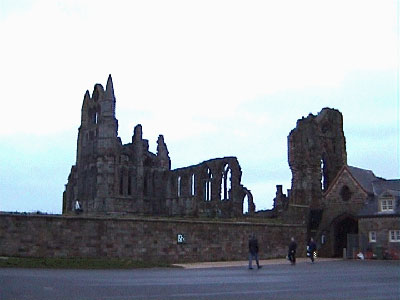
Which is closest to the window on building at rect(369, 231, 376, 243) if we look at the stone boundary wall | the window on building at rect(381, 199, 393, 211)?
the window on building at rect(381, 199, 393, 211)

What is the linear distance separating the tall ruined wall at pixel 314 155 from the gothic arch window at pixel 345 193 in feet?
10.6

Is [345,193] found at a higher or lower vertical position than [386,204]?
higher

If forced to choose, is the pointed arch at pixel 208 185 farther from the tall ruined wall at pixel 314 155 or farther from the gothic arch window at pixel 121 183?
the tall ruined wall at pixel 314 155

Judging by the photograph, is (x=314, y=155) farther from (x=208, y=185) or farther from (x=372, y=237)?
(x=208, y=185)

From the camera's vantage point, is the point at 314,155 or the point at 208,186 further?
the point at 208,186

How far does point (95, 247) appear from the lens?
30625mm

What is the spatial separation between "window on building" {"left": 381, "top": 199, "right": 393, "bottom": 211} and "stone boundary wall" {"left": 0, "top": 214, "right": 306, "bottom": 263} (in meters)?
6.62

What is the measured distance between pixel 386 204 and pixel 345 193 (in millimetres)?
4534

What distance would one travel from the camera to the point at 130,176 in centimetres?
8156

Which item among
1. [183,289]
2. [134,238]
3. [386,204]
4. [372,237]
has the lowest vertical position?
[183,289]

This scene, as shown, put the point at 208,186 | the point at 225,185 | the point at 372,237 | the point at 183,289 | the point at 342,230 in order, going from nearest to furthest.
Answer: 1. the point at 183,289
2. the point at 372,237
3. the point at 342,230
4. the point at 225,185
5. the point at 208,186

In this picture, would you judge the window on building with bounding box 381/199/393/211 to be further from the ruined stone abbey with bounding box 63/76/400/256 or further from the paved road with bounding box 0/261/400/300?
the paved road with bounding box 0/261/400/300

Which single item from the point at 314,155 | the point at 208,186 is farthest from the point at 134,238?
the point at 208,186

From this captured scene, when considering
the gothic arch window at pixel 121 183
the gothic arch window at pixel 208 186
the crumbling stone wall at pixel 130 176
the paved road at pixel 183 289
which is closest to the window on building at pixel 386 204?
the paved road at pixel 183 289
